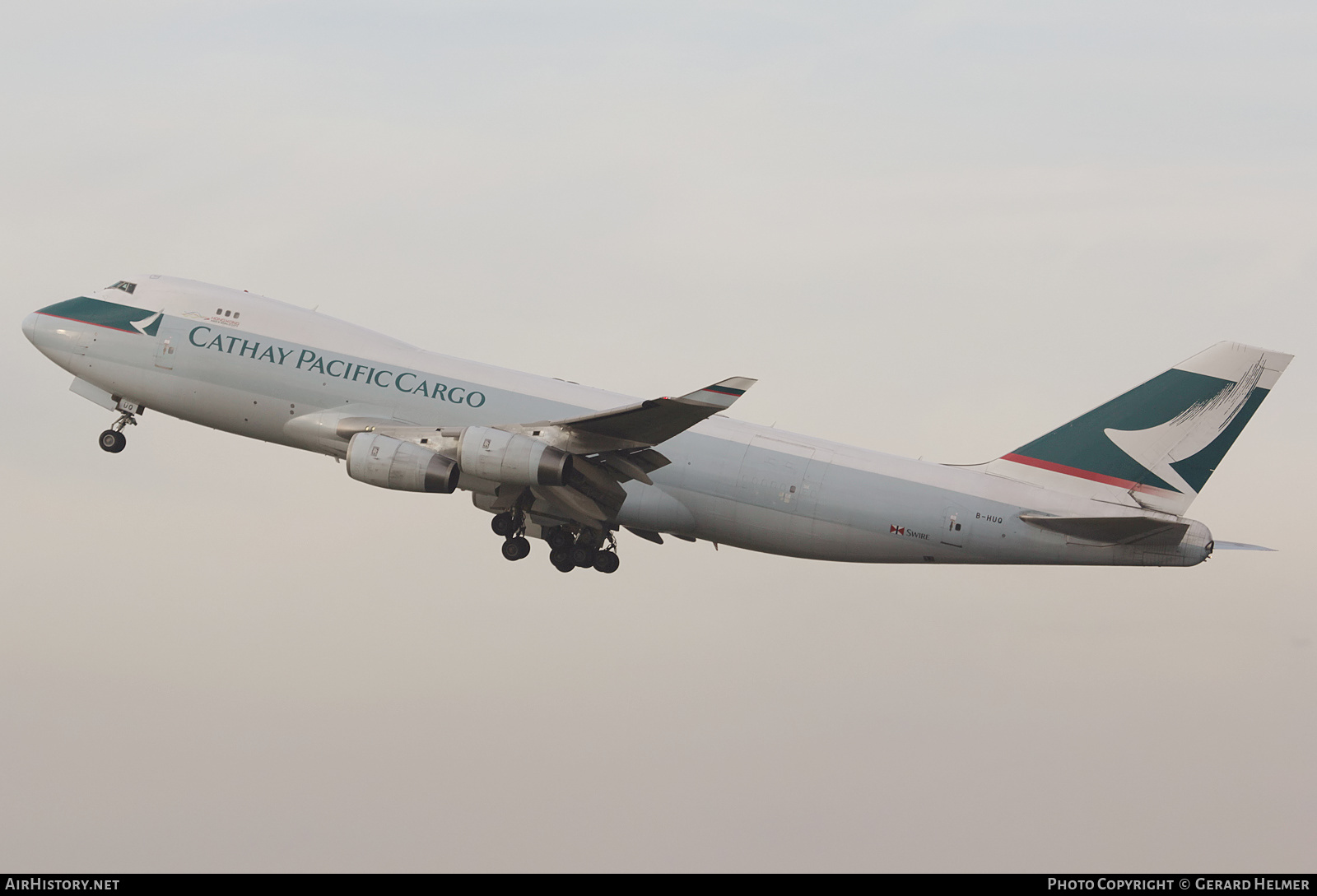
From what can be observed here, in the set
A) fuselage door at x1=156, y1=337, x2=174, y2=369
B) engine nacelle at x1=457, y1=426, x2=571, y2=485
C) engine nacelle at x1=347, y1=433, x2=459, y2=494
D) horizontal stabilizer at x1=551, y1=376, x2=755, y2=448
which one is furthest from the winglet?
fuselage door at x1=156, y1=337, x2=174, y2=369

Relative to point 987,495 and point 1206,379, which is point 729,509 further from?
point 1206,379

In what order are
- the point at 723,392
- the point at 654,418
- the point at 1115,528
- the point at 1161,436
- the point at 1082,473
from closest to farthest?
the point at 723,392 → the point at 654,418 → the point at 1115,528 → the point at 1161,436 → the point at 1082,473

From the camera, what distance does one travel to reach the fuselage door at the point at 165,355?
36.4 m

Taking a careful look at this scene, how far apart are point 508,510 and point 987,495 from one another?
483 inches

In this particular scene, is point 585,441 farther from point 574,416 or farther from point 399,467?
point 399,467

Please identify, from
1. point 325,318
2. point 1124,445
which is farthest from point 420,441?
point 1124,445

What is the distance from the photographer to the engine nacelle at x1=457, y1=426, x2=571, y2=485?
1261 inches

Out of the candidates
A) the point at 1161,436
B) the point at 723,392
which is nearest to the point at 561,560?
the point at 723,392

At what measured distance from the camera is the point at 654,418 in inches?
1240

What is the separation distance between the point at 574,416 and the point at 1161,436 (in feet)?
48.4

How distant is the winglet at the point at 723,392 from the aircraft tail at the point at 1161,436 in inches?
361

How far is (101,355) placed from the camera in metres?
37.0

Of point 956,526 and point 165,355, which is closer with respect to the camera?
point 956,526

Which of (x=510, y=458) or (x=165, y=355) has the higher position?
(x=165, y=355)
